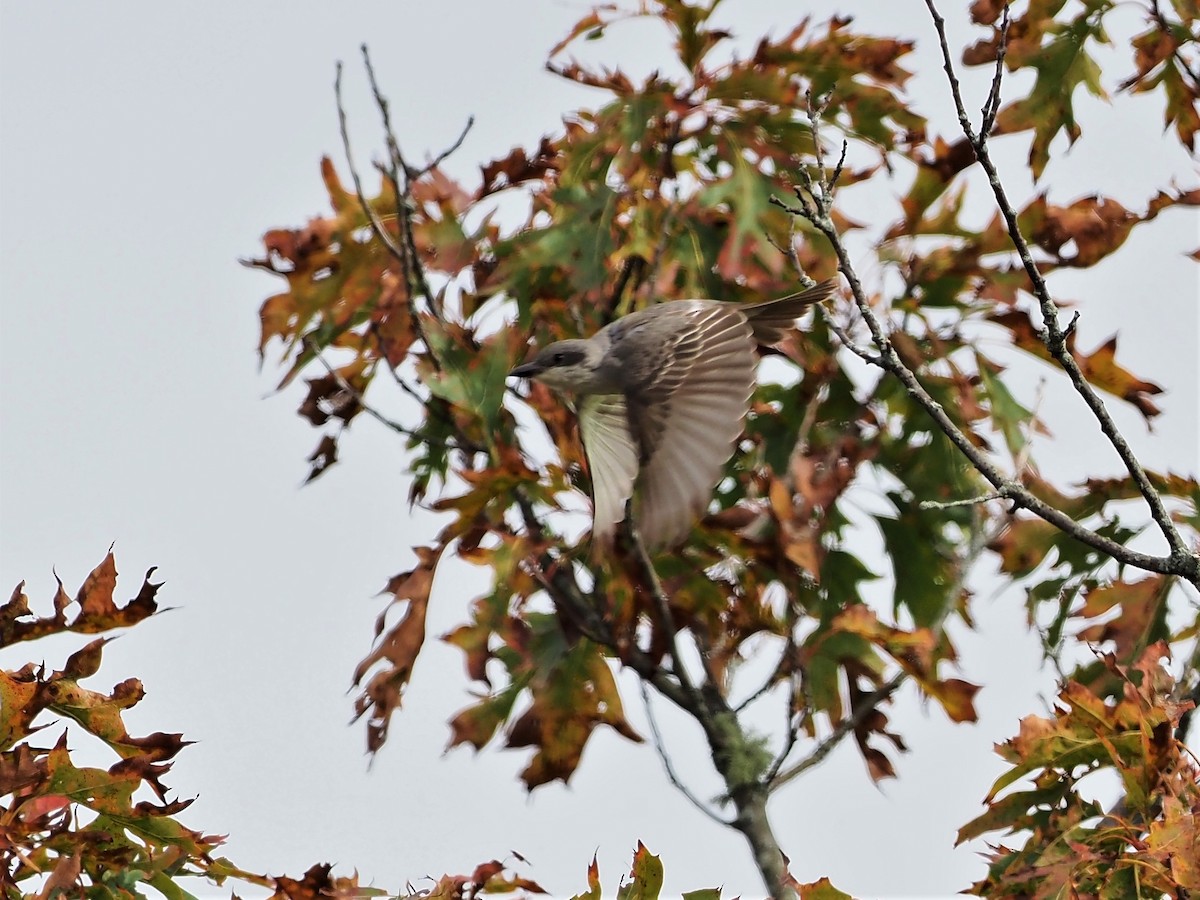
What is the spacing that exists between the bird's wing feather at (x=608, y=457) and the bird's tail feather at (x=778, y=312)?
1.09 ft

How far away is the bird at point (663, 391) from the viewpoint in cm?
315

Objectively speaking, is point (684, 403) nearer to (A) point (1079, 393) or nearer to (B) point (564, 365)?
(B) point (564, 365)

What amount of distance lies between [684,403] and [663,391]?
0.30 feet

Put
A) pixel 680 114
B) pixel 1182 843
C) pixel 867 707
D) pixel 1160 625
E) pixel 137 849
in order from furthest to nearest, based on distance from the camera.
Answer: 1. pixel 680 114
2. pixel 867 707
3. pixel 1160 625
4. pixel 137 849
5. pixel 1182 843

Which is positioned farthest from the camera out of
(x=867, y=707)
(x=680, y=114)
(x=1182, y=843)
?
(x=680, y=114)

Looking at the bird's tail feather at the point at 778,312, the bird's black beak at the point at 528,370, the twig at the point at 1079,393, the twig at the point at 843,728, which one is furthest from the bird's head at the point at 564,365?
the twig at the point at 1079,393

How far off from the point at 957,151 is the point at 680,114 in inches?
25.0

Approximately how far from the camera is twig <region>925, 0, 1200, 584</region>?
2.00 m

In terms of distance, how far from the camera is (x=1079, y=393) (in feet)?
6.63

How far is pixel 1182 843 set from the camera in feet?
6.33

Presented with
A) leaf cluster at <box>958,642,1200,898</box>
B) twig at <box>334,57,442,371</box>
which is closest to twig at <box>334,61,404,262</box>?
twig at <box>334,57,442,371</box>

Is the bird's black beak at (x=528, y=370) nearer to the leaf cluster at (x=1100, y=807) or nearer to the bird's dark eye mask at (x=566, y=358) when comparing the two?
the bird's dark eye mask at (x=566, y=358)

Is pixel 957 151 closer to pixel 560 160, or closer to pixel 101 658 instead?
pixel 560 160

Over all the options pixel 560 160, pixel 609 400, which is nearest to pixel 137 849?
pixel 609 400
